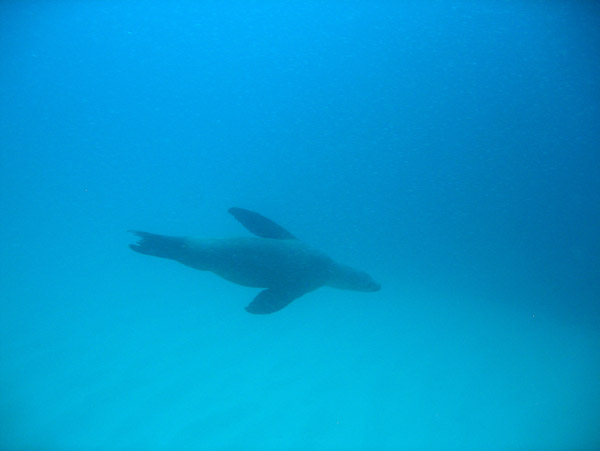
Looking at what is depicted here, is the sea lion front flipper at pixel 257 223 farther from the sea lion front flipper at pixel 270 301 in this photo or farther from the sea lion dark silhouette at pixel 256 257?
the sea lion front flipper at pixel 270 301

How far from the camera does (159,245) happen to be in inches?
245

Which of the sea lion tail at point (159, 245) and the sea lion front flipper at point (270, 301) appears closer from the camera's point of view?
the sea lion front flipper at point (270, 301)

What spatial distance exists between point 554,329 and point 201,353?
1437cm

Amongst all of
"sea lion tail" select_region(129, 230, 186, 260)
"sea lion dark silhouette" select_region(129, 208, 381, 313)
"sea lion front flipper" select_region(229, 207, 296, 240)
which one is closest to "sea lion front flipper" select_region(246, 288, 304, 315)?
"sea lion dark silhouette" select_region(129, 208, 381, 313)

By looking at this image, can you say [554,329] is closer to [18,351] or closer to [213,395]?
[213,395]

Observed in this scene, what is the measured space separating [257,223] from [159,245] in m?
1.56

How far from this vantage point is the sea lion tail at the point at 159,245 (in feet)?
20.2

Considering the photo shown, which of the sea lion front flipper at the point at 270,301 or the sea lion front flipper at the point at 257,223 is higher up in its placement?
the sea lion front flipper at the point at 257,223

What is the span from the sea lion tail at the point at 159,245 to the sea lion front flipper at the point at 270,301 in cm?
142

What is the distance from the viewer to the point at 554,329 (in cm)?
1712

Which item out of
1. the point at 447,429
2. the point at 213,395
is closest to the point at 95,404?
the point at 213,395

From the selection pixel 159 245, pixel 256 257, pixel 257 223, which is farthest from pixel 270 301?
pixel 159 245

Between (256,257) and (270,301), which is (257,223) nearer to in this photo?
(256,257)

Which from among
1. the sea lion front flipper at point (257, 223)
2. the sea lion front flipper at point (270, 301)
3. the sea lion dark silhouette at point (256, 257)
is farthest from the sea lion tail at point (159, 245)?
the sea lion front flipper at point (270, 301)
